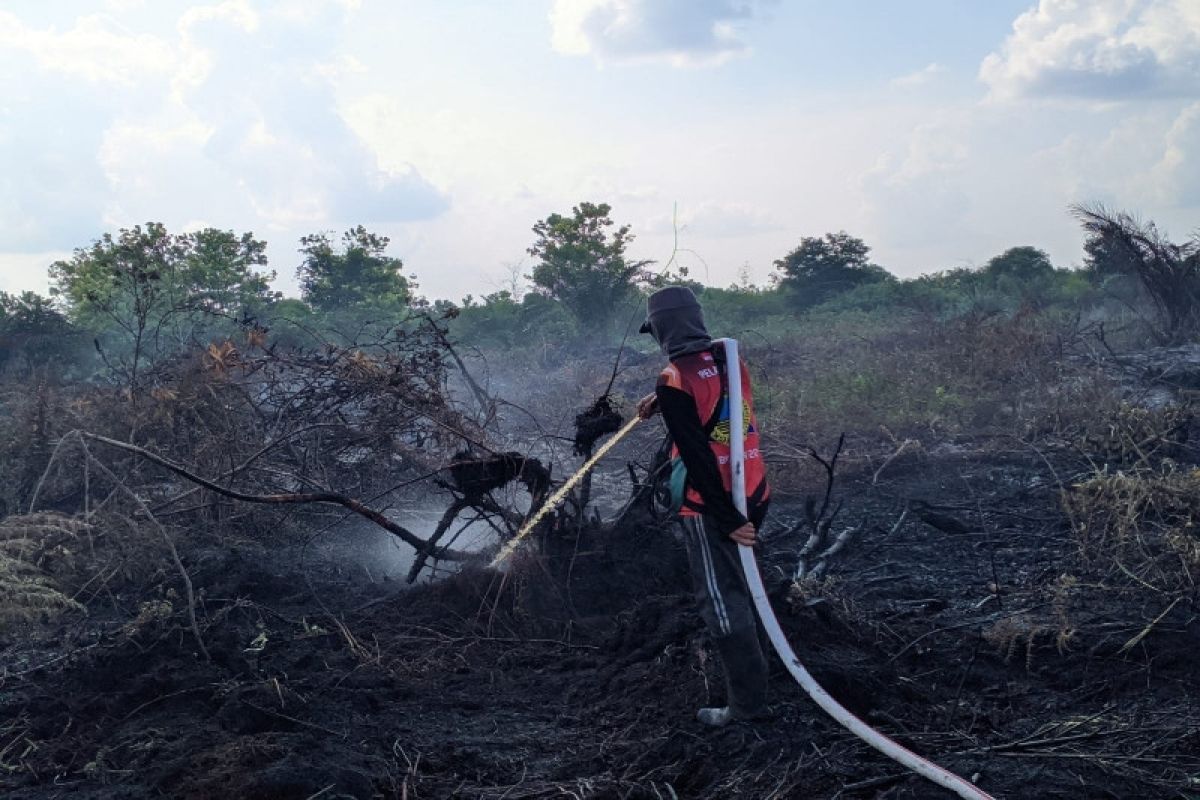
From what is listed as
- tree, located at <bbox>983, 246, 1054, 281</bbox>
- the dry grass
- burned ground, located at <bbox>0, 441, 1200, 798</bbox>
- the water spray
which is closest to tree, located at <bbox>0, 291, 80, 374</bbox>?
the dry grass

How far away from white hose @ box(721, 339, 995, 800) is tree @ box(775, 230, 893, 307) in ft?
83.4

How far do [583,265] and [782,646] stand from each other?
21509mm

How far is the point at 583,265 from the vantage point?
2509cm

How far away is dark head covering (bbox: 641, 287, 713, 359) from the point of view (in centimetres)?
A: 429

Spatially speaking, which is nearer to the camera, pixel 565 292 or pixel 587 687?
pixel 587 687

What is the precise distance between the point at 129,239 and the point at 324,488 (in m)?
6.97

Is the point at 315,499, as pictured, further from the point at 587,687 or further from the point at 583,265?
the point at 583,265

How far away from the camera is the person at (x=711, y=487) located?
13.6 feet

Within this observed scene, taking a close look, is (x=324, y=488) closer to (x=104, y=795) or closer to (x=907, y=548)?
(x=104, y=795)

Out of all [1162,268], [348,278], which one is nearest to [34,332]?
[348,278]

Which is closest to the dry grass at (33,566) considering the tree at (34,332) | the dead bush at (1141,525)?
the dead bush at (1141,525)

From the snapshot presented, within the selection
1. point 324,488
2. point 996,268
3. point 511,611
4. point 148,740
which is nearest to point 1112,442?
point 511,611

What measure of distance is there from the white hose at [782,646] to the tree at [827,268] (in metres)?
25.4

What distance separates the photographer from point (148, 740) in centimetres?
448
